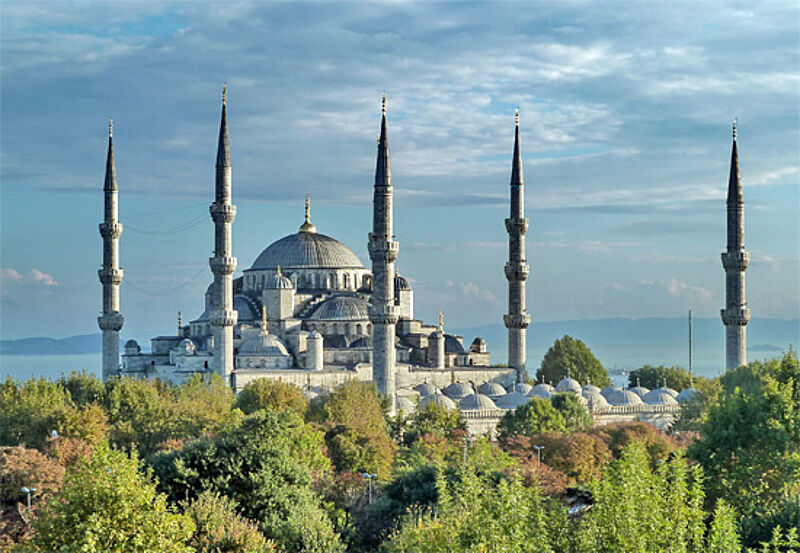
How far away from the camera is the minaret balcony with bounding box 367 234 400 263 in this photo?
47688 millimetres

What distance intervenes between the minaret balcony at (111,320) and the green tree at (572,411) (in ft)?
57.9

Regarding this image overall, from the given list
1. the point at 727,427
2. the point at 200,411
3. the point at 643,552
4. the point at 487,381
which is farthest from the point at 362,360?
the point at 643,552

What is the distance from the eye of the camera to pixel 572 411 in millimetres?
46688

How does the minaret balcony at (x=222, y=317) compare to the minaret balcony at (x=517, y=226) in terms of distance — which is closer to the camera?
the minaret balcony at (x=222, y=317)

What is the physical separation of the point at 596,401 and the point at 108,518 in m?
41.2

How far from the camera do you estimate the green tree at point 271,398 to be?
40.5 meters

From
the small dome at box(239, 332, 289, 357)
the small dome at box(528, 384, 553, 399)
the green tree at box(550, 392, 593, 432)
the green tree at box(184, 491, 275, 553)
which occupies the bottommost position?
the green tree at box(184, 491, 275, 553)

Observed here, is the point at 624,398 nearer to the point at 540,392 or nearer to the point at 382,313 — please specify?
the point at 540,392

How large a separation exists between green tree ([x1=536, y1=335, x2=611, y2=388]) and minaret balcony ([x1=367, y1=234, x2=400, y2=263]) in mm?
18997

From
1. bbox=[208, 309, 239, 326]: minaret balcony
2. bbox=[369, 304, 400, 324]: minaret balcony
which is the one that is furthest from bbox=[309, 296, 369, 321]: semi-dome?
bbox=[369, 304, 400, 324]: minaret balcony

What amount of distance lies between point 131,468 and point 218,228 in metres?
35.4

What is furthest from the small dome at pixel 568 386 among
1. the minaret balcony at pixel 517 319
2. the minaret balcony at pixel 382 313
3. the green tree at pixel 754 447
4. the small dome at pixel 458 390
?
the green tree at pixel 754 447

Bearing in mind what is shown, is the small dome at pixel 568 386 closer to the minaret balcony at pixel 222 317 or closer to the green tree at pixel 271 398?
the minaret balcony at pixel 222 317

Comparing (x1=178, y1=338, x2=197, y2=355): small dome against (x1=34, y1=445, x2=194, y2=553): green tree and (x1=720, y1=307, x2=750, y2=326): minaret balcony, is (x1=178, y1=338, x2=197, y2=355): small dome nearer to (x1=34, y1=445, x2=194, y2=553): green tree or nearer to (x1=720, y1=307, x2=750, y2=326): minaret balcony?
(x1=720, y1=307, x2=750, y2=326): minaret balcony
